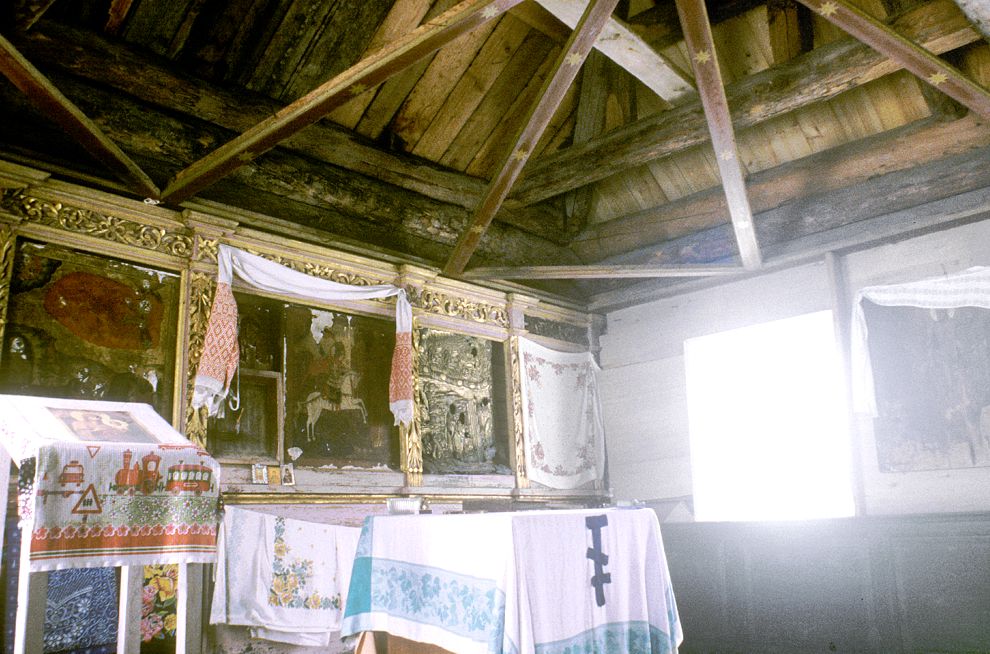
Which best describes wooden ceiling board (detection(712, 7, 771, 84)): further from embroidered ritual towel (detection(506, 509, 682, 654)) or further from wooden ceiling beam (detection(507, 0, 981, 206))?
embroidered ritual towel (detection(506, 509, 682, 654))

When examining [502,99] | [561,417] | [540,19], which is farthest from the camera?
[561,417]

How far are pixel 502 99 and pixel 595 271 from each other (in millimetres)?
1903

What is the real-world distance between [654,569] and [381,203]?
Answer: 4098mm

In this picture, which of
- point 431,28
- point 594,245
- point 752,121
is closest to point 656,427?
point 594,245

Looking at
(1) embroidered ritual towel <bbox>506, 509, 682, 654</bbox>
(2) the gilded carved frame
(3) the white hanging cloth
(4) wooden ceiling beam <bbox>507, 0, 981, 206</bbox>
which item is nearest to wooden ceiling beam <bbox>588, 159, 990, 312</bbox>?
(3) the white hanging cloth

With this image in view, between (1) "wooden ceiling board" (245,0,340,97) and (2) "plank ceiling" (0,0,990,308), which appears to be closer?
(2) "plank ceiling" (0,0,990,308)

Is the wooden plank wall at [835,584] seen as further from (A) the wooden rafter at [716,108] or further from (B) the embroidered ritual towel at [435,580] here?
(B) the embroidered ritual towel at [435,580]

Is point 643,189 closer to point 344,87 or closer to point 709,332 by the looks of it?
point 709,332

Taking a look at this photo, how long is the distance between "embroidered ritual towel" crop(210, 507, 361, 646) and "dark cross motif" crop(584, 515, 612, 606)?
246 cm

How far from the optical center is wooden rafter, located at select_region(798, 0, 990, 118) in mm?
4355

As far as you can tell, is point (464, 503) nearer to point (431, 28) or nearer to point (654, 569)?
point (654, 569)

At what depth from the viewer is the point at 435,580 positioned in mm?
4121

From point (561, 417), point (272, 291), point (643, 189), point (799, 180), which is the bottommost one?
point (561, 417)

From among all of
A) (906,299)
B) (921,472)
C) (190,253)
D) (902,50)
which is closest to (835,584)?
(921,472)
